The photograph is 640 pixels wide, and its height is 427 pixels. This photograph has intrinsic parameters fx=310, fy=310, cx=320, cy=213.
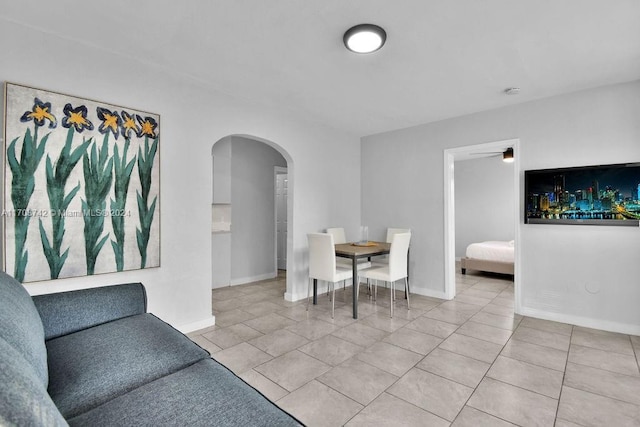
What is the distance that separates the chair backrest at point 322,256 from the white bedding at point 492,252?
356cm

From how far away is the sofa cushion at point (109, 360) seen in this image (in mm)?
1239

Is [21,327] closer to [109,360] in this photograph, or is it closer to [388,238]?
[109,360]

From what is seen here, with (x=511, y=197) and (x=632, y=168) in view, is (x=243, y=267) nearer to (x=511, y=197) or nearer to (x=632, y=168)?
(x=632, y=168)

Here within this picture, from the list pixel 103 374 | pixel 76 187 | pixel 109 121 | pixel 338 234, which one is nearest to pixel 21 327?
pixel 103 374

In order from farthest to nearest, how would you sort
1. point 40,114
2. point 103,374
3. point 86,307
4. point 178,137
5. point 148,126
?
point 178,137, point 148,126, point 40,114, point 86,307, point 103,374

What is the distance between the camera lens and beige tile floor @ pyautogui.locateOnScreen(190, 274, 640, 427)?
75.4 inches

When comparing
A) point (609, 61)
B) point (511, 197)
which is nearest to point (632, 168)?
point (609, 61)

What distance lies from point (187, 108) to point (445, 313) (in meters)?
3.70

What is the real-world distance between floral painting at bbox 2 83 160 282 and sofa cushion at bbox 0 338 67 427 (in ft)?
6.59

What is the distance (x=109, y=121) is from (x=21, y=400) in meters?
2.59

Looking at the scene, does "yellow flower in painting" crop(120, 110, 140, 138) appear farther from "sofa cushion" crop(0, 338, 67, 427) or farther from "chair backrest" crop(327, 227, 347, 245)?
"chair backrest" crop(327, 227, 347, 245)

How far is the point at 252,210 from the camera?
17.8 feet

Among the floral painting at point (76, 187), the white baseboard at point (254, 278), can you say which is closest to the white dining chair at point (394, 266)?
the white baseboard at point (254, 278)

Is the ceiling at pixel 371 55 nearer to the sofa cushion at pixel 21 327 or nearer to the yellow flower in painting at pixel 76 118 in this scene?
the yellow flower in painting at pixel 76 118
